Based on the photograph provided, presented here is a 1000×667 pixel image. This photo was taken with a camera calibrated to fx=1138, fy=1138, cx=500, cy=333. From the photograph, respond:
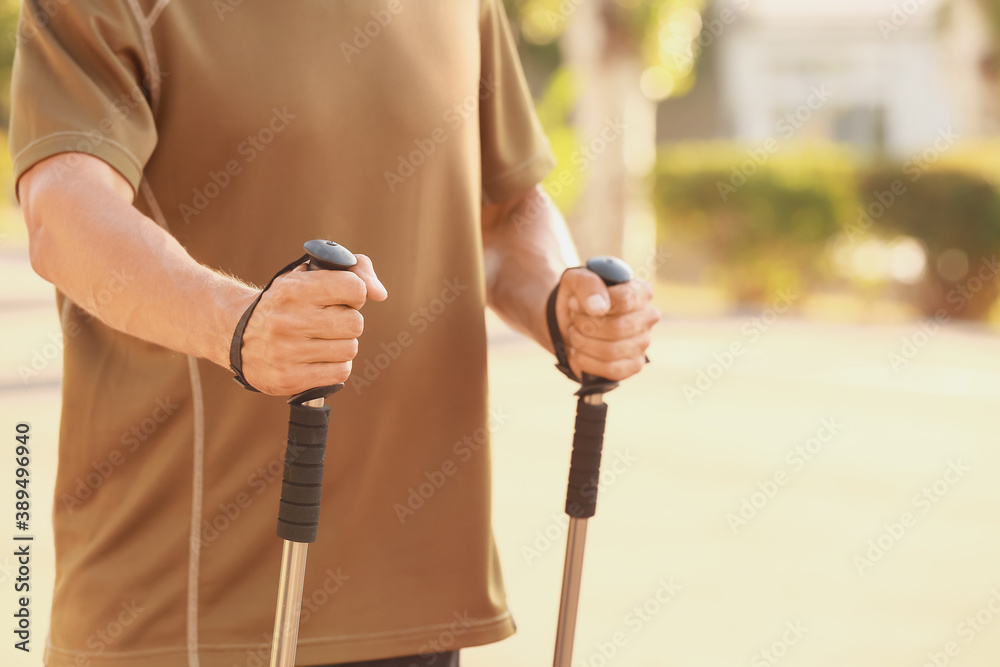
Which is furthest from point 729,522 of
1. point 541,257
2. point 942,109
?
point 942,109

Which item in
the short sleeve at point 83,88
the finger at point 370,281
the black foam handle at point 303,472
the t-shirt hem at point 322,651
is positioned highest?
the short sleeve at point 83,88

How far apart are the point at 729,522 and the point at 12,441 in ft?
14.7

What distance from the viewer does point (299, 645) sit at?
181cm

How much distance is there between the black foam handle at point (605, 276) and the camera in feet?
6.33

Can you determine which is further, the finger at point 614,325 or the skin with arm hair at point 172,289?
the finger at point 614,325

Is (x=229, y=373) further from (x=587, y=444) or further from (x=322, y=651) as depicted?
(x=587, y=444)

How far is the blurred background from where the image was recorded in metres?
4.98

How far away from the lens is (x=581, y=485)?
199 cm

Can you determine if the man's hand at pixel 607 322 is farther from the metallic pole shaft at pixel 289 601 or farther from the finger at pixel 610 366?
the metallic pole shaft at pixel 289 601

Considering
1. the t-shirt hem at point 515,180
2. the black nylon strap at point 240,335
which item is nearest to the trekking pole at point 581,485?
the t-shirt hem at point 515,180

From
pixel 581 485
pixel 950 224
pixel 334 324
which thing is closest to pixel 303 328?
pixel 334 324

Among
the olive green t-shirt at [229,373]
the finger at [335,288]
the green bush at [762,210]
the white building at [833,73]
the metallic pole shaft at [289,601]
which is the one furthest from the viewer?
the white building at [833,73]

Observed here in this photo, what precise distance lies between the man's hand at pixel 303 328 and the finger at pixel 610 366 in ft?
2.05

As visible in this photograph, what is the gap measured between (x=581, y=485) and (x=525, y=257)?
47 centimetres
